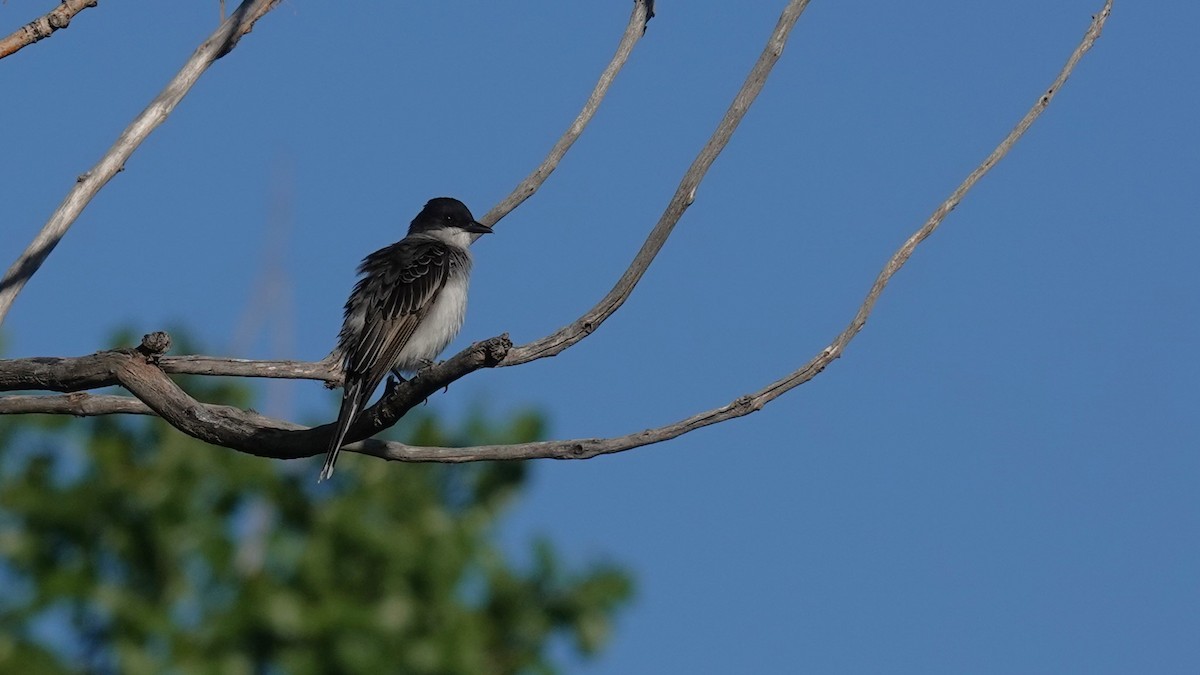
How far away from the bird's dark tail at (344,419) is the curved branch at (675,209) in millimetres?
940

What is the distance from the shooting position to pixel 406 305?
36.4 ft

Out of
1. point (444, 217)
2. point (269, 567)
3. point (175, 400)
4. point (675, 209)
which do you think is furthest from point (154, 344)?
point (269, 567)

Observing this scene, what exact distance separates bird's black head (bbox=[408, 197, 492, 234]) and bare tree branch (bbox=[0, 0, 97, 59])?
363 cm

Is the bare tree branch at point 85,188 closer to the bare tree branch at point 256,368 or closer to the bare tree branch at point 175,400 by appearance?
the bare tree branch at point 175,400

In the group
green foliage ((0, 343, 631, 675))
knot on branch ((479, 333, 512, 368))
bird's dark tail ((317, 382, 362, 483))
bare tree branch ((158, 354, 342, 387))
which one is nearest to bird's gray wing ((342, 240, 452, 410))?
bare tree branch ((158, 354, 342, 387))

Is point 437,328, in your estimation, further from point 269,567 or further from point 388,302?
point 269,567

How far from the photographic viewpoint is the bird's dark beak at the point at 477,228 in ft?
37.8

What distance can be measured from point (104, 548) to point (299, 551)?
2895 mm

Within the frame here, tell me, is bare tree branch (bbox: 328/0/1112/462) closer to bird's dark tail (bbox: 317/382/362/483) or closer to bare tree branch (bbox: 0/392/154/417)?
bird's dark tail (bbox: 317/382/362/483)

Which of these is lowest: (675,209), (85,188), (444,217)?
(85,188)

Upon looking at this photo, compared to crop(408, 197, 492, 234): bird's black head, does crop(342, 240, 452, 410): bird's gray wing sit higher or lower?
lower

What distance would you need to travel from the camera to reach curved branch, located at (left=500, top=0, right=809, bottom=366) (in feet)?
27.1

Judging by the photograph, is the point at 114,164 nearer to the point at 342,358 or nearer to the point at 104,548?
the point at 342,358

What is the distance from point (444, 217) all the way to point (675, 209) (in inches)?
180
